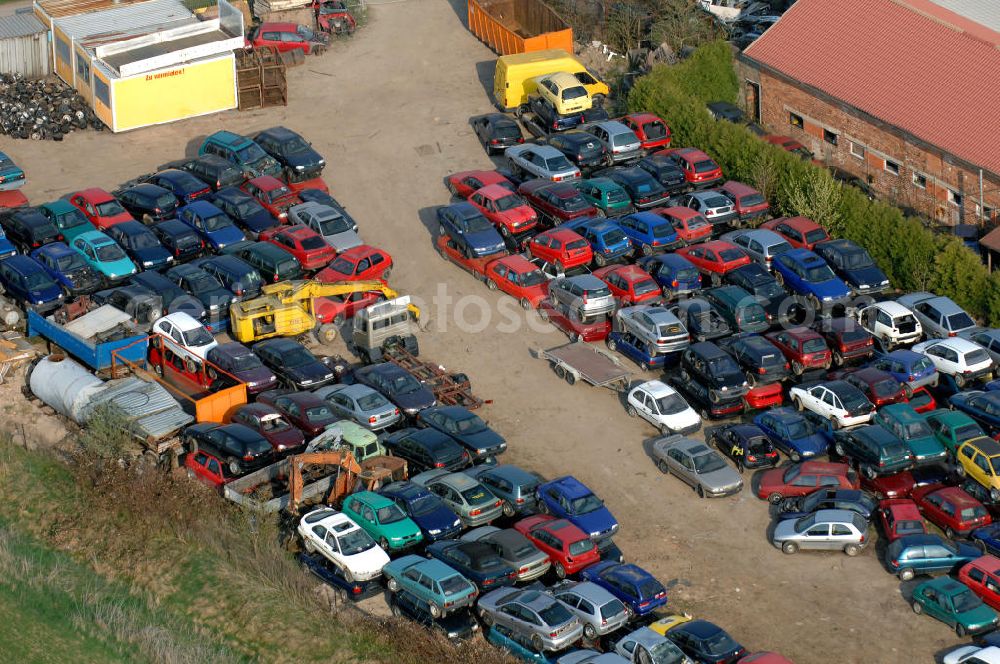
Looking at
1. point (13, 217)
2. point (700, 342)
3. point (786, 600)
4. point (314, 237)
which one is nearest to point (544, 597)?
point (786, 600)

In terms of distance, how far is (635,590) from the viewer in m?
Result: 36.4

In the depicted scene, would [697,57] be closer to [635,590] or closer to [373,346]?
[373,346]

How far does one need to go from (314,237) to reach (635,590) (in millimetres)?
19026

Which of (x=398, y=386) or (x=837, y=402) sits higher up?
(x=837, y=402)

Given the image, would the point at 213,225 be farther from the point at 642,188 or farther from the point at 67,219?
the point at 642,188

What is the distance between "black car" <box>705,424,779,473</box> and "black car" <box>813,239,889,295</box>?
8950 millimetres

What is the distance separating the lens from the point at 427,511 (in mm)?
39219

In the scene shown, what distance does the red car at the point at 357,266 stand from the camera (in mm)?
49406

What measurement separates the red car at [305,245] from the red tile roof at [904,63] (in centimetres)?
1917

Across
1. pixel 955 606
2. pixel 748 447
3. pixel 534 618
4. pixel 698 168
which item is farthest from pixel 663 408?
pixel 698 168

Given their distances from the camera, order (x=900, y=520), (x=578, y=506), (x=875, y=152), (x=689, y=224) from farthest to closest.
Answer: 1. (x=875, y=152)
2. (x=689, y=224)
3. (x=578, y=506)
4. (x=900, y=520)

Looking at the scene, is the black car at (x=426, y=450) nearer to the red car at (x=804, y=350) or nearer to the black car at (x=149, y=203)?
the red car at (x=804, y=350)

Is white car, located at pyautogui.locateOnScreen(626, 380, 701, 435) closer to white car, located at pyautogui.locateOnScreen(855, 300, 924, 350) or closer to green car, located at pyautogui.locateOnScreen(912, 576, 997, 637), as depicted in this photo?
white car, located at pyautogui.locateOnScreen(855, 300, 924, 350)

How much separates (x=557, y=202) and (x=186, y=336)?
1357cm
